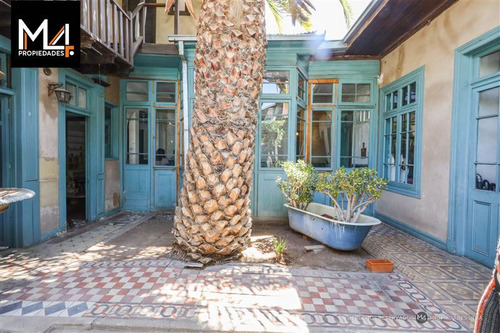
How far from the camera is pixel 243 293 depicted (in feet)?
9.37

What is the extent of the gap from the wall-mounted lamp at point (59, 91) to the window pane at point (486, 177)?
22.5ft

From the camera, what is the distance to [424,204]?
4.94 m

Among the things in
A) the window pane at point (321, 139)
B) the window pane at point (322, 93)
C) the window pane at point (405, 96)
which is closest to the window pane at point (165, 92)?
the window pane at point (322, 93)

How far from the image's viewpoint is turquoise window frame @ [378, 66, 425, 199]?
509 centimetres

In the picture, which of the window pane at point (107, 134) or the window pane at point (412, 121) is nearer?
the window pane at point (412, 121)

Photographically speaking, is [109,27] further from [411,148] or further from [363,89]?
[411,148]

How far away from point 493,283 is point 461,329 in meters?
1.63

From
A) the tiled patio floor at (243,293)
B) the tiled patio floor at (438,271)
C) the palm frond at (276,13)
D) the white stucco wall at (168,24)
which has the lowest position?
the tiled patio floor at (438,271)

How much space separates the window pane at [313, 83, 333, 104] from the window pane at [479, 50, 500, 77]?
3.09 meters

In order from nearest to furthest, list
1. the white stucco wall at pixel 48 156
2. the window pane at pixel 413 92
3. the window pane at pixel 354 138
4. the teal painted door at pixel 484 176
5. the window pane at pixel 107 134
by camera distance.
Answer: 1. the teal painted door at pixel 484 176
2. the white stucco wall at pixel 48 156
3. the window pane at pixel 413 92
4. the window pane at pixel 107 134
5. the window pane at pixel 354 138

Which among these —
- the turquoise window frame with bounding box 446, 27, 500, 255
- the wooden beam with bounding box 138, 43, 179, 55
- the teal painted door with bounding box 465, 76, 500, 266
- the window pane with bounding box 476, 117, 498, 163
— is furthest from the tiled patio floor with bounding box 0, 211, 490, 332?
the wooden beam with bounding box 138, 43, 179, 55

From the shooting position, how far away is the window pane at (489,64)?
3709mm

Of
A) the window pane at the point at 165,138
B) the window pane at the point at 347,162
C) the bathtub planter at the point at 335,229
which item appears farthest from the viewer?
the window pane at the point at 165,138

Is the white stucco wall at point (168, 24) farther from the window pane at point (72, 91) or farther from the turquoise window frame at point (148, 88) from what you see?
the window pane at point (72, 91)
